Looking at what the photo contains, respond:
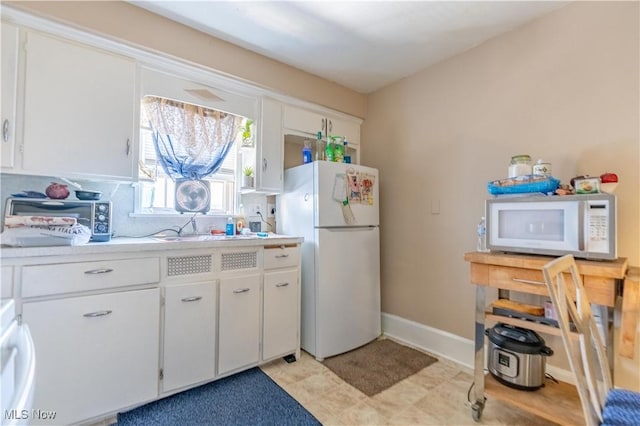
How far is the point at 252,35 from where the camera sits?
2.13 m

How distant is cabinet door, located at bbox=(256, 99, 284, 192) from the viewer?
8.07 feet

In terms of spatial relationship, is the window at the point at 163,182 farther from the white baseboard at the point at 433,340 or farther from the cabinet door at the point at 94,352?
the white baseboard at the point at 433,340

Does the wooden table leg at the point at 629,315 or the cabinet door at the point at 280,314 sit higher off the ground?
the wooden table leg at the point at 629,315

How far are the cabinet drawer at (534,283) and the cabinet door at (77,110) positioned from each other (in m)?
2.22

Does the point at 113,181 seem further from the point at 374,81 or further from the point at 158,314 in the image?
the point at 374,81

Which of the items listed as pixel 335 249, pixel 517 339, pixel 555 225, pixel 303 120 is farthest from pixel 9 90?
pixel 517 339

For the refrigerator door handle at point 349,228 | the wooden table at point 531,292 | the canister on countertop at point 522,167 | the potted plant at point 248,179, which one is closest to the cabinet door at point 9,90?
the potted plant at point 248,179

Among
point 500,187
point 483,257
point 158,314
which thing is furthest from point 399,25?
point 158,314

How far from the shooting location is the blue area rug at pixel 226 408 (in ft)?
5.23

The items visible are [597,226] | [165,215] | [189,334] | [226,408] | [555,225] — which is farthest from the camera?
[165,215]

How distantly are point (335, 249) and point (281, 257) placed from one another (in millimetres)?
442

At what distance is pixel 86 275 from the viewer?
150cm

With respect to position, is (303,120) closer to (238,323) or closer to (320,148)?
(320,148)

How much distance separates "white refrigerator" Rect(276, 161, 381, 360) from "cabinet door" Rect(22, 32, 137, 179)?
121 cm
